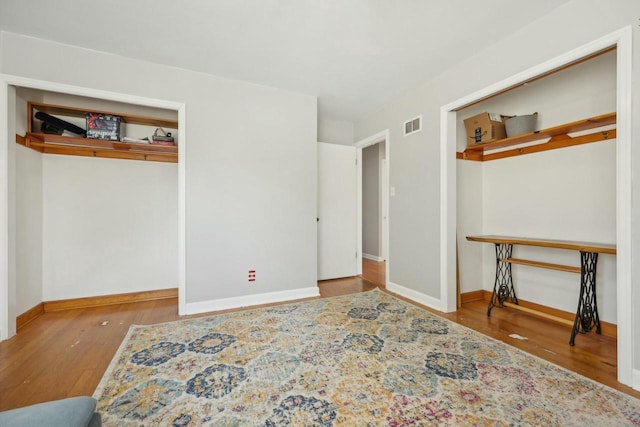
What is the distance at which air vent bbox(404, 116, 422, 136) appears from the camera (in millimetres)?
3312

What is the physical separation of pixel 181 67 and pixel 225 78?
0.46m

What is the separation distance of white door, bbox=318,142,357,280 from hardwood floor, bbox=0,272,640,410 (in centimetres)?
187

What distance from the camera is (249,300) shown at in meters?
3.23

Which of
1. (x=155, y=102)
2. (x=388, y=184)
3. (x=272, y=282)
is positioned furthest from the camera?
(x=388, y=184)

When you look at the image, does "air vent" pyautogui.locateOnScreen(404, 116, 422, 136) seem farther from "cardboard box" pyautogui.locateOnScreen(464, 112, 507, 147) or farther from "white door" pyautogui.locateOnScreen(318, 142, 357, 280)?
"white door" pyautogui.locateOnScreen(318, 142, 357, 280)

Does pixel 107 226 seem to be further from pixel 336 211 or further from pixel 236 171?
pixel 336 211

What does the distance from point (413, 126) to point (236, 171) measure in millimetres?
2259

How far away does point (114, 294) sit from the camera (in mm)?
3281

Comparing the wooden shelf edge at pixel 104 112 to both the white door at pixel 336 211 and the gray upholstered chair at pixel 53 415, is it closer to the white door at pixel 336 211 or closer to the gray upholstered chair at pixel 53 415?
the white door at pixel 336 211

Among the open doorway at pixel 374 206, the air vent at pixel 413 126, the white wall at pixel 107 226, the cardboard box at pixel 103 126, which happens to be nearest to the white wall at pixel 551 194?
the air vent at pixel 413 126

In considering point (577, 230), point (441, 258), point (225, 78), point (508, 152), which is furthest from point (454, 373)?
point (225, 78)

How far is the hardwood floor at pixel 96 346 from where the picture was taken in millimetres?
1721

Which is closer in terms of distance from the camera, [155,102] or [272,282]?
[155,102]

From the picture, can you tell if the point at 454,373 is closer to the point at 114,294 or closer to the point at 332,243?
the point at 332,243
